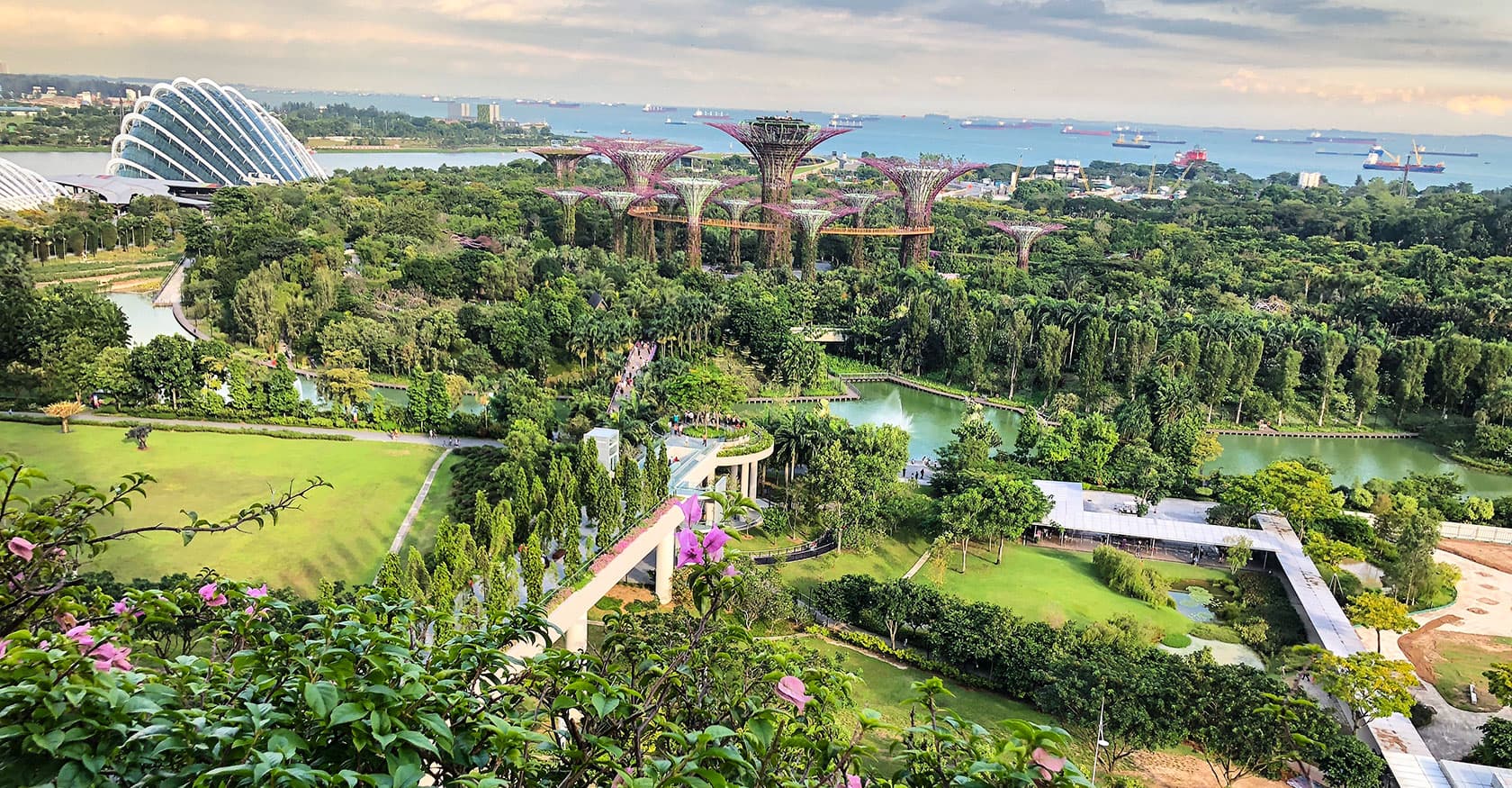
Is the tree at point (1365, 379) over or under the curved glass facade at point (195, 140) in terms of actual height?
under

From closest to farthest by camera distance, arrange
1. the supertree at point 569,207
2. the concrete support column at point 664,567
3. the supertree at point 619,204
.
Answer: the concrete support column at point 664,567
the supertree at point 619,204
the supertree at point 569,207

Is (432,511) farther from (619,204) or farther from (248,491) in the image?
(619,204)

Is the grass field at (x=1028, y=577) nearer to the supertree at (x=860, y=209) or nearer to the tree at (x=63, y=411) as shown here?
the tree at (x=63, y=411)

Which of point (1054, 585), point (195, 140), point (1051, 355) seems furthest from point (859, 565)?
point (195, 140)

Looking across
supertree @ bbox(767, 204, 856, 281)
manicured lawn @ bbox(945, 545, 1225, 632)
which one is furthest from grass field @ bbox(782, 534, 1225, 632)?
supertree @ bbox(767, 204, 856, 281)

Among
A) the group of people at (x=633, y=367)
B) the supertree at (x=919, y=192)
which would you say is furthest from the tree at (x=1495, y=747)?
the supertree at (x=919, y=192)

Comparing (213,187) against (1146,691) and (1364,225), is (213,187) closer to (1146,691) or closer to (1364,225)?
(1146,691)

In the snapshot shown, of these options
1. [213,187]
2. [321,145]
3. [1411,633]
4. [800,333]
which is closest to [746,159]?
[321,145]
